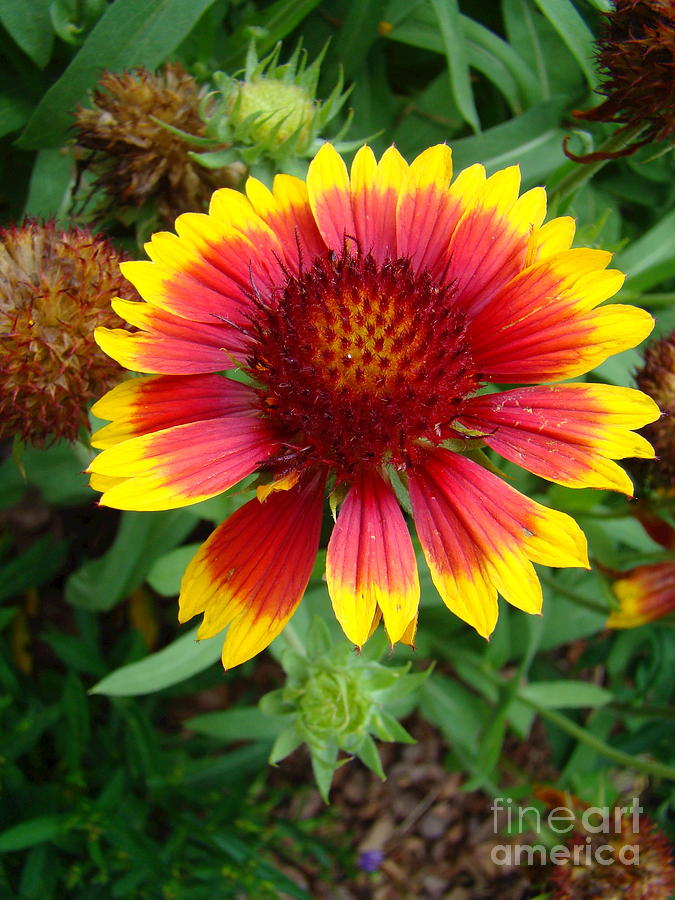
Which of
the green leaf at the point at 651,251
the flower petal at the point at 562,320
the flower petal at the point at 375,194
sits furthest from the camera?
the green leaf at the point at 651,251

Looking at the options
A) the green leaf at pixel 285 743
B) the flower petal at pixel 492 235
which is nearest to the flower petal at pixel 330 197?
the flower petal at pixel 492 235

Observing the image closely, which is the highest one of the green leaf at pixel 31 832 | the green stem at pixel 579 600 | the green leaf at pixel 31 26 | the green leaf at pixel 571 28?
the green leaf at pixel 31 26

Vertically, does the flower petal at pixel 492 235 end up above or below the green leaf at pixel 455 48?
below

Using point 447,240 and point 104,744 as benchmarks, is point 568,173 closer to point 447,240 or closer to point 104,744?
point 447,240

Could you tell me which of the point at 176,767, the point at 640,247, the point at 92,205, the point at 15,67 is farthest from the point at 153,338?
the point at 640,247

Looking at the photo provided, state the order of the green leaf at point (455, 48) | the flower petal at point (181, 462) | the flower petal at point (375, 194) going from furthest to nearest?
the green leaf at point (455, 48)
the flower petal at point (375, 194)
the flower petal at point (181, 462)

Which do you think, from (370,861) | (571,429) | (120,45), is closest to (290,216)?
(571,429)

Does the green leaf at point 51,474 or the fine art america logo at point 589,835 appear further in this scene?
→ the green leaf at point 51,474

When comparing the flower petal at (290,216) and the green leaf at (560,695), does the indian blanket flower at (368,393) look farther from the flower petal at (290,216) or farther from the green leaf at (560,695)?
the green leaf at (560,695)
